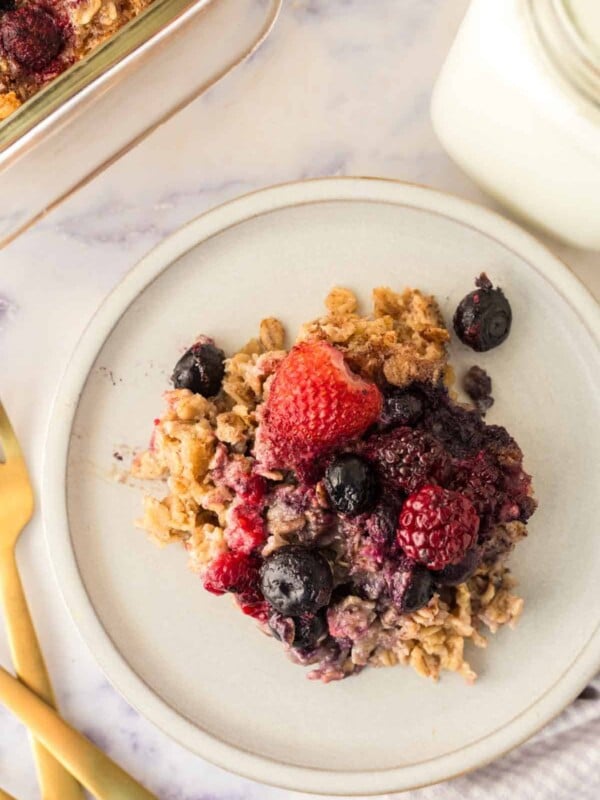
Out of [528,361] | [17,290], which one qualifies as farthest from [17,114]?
[528,361]

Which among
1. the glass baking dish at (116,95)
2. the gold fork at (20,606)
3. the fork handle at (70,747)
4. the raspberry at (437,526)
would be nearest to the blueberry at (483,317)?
the raspberry at (437,526)

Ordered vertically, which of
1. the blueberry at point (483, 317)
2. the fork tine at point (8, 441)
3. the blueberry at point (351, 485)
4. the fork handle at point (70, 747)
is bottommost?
the fork handle at point (70, 747)

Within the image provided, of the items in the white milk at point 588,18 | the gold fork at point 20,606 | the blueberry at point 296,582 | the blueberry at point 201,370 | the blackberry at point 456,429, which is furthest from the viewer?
the gold fork at point 20,606

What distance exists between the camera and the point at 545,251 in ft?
4.58

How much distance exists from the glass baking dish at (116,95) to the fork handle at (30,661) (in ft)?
1.84

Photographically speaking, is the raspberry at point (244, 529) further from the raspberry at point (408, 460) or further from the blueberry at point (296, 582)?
the raspberry at point (408, 460)

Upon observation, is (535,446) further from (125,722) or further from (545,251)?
(125,722)

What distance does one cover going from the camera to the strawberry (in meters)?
1.20

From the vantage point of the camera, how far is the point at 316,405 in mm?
1196

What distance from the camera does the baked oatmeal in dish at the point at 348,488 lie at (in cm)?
120

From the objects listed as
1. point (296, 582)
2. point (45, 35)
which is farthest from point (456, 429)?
point (45, 35)

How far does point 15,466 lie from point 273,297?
1.68 ft

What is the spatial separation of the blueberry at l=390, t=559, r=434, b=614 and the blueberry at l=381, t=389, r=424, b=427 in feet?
0.65

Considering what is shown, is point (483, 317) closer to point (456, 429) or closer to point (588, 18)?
point (456, 429)
